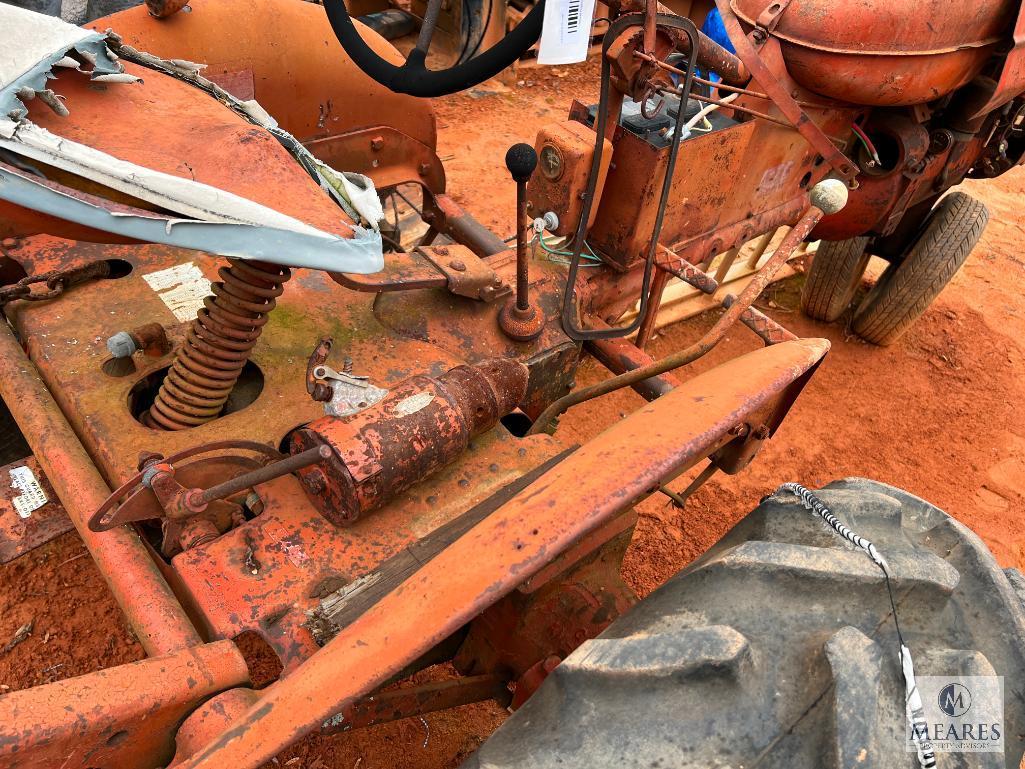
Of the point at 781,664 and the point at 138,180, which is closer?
the point at 781,664

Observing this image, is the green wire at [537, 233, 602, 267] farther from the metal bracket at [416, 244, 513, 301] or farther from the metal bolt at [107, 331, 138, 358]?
the metal bolt at [107, 331, 138, 358]

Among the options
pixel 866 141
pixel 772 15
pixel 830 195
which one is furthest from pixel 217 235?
pixel 866 141

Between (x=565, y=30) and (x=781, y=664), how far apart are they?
1.28m

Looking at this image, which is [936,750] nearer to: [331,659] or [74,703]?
[331,659]

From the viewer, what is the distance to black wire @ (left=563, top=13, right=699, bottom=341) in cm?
165

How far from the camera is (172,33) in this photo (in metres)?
2.13

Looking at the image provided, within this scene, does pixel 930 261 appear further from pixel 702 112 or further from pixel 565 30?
pixel 565 30

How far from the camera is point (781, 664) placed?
3.54 ft

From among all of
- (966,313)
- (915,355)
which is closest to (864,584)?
(915,355)

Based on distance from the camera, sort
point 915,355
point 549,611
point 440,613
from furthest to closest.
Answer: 1. point 915,355
2. point 549,611
3. point 440,613

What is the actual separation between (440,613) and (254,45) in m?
2.03

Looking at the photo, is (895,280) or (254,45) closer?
(254,45)

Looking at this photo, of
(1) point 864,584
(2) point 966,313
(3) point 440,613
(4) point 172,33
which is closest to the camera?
(3) point 440,613

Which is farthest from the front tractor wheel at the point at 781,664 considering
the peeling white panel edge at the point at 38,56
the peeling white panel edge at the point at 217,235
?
the peeling white panel edge at the point at 38,56
